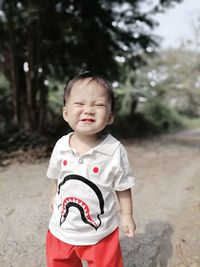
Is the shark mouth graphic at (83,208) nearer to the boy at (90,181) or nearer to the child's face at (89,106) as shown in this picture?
the boy at (90,181)

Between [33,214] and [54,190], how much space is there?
135 cm

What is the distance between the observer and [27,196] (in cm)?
358

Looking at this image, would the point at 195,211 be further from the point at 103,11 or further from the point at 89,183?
the point at 103,11

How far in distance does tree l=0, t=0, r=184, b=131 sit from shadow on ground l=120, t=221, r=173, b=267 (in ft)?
16.7

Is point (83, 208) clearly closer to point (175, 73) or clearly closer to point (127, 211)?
point (127, 211)

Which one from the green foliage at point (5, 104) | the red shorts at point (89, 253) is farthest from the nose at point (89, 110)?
the green foliage at point (5, 104)

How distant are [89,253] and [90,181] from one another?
378mm

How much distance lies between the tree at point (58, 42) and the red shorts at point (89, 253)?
18.9 feet

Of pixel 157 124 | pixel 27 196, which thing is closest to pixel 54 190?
pixel 27 196

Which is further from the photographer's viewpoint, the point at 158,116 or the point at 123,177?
the point at 158,116

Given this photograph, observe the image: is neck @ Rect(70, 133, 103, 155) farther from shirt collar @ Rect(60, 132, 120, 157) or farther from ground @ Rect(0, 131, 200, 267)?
ground @ Rect(0, 131, 200, 267)

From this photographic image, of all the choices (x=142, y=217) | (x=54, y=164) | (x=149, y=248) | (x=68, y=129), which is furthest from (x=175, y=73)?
(x=54, y=164)

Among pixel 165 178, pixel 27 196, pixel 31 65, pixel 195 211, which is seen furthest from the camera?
pixel 31 65

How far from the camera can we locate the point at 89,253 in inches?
60.1
